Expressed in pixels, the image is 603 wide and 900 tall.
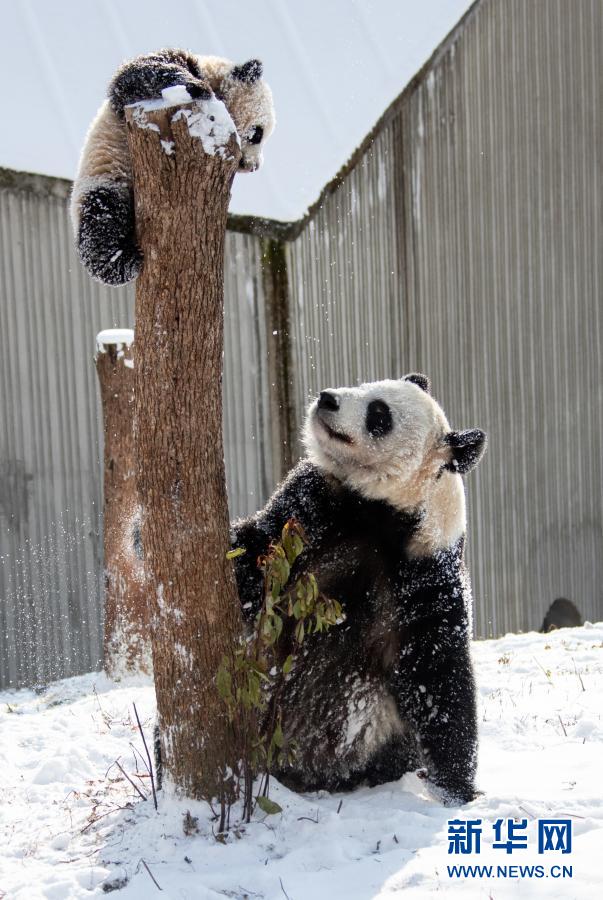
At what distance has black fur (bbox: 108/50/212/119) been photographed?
9.00 feet

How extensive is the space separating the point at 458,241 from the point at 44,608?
5739 mm

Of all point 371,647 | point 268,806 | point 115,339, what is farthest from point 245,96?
point 115,339

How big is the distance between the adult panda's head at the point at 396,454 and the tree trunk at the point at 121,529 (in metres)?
2.81

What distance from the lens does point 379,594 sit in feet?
11.3

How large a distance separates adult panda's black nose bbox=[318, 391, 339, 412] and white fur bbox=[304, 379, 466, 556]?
0.02 metres

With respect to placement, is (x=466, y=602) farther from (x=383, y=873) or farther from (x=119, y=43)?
(x=119, y=43)

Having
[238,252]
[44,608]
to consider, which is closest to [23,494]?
[44,608]

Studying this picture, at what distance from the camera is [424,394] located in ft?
12.9

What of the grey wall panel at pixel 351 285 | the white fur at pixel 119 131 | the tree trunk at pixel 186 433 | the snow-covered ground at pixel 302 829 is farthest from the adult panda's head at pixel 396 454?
the grey wall panel at pixel 351 285

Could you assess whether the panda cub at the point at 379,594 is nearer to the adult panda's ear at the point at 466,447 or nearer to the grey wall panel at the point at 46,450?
the adult panda's ear at the point at 466,447

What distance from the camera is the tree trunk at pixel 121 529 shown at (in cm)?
618

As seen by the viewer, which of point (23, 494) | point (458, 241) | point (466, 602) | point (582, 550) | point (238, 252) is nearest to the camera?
point (466, 602)

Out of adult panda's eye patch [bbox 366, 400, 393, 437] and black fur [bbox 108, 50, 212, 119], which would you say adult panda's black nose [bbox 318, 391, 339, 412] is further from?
black fur [bbox 108, 50, 212, 119]

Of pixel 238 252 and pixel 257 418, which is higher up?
pixel 238 252
